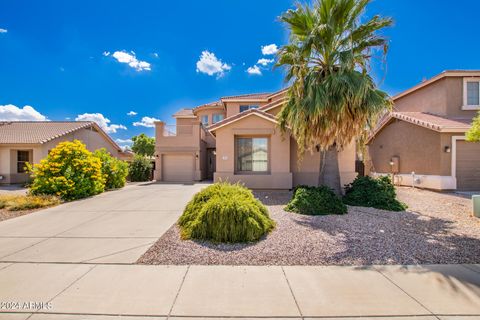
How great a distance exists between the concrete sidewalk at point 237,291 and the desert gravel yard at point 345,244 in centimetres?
31

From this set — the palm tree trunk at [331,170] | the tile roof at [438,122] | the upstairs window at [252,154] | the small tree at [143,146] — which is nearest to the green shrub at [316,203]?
the palm tree trunk at [331,170]

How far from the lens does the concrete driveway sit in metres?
4.62

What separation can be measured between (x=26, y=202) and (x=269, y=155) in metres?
10.9

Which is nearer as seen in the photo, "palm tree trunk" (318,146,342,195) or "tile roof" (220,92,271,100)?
"palm tree trunk" (318,146,342,195)

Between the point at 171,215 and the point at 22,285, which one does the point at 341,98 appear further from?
the point at 22,285

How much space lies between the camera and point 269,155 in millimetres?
12836

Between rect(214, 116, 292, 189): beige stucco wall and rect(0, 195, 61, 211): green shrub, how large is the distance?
24.2 ft

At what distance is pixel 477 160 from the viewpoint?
12.7m

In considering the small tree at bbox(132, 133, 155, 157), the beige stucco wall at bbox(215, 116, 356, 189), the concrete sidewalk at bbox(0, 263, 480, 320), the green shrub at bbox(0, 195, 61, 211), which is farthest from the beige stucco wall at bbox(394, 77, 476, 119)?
the small tree at bbox(132, 133, 155, 157)

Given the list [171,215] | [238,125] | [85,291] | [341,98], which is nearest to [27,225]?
[171,215]

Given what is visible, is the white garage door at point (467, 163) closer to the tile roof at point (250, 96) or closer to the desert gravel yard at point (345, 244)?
the desert gravel yard at point (345, 244)

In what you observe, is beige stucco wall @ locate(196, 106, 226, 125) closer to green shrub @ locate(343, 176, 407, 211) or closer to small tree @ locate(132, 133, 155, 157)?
small tree @ locate(132, 133, 155, 157)

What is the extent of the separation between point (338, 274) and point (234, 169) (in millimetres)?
9363

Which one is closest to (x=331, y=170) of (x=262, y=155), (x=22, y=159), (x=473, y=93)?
(x=262, y=155)
